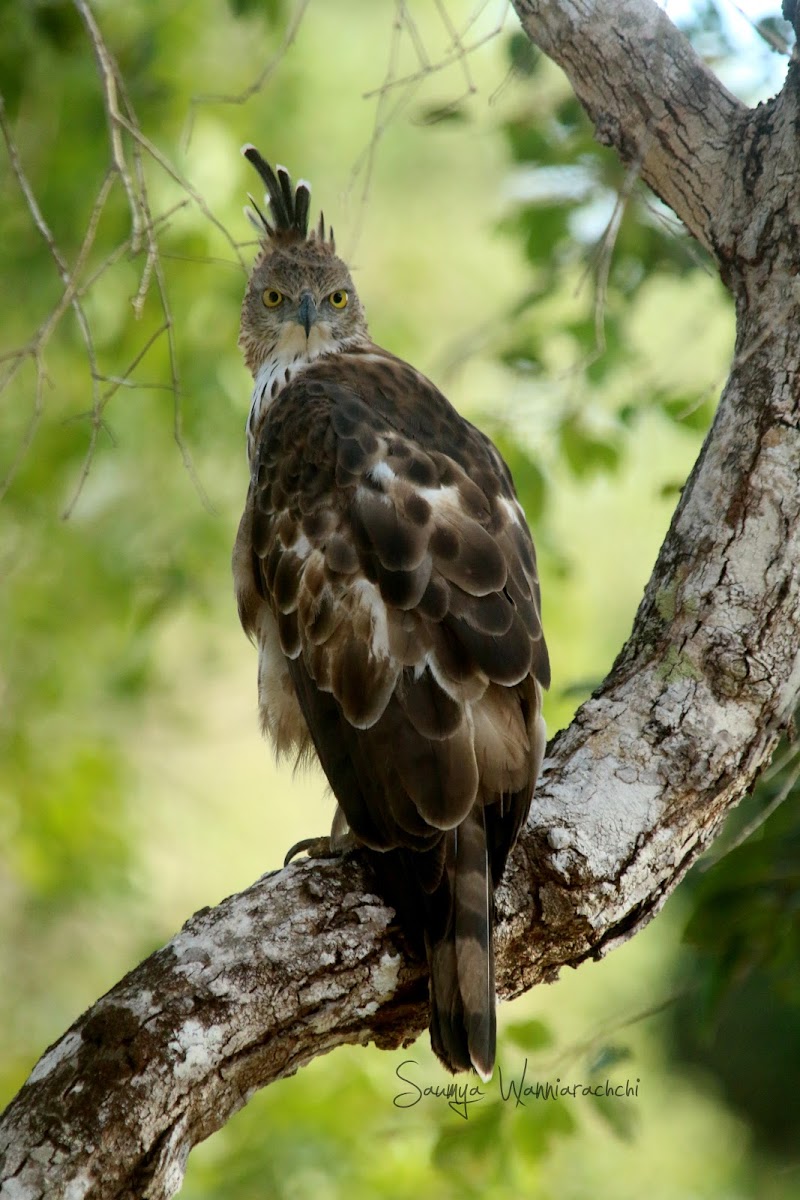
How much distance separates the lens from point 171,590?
646cm

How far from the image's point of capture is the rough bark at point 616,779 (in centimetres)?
244

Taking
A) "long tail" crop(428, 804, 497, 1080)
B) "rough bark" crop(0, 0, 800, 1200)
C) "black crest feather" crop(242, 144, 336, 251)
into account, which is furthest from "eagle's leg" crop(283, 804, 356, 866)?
"black crest feather" crop(242, 144, 336, 251)

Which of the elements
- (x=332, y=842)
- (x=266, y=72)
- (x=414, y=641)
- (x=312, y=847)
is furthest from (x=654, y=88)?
(x=312, y=847)

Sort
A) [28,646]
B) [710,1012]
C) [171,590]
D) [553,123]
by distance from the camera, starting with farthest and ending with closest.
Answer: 1. [28,646]
2. [171,590]
3. [553,123]
4. [710,1012]

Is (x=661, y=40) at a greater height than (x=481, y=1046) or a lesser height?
greater

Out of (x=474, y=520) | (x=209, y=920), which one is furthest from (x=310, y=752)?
(x=209, y=920)

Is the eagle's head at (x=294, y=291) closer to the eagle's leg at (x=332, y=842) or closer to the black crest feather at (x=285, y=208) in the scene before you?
the black crest feather at (x=285, y=208)

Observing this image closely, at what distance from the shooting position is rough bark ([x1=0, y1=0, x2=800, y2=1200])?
2.44 m

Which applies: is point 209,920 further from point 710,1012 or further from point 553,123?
point 553,123

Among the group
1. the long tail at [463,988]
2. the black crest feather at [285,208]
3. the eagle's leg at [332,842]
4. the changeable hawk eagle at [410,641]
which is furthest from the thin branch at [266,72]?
the long tail at [463,988]

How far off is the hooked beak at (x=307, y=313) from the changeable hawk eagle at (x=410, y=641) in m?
0.65

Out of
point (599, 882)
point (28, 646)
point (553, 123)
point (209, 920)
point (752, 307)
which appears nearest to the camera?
point (209, 920)

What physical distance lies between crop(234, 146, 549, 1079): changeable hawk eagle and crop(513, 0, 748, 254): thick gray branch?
981mm

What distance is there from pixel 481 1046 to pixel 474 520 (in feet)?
4.47
